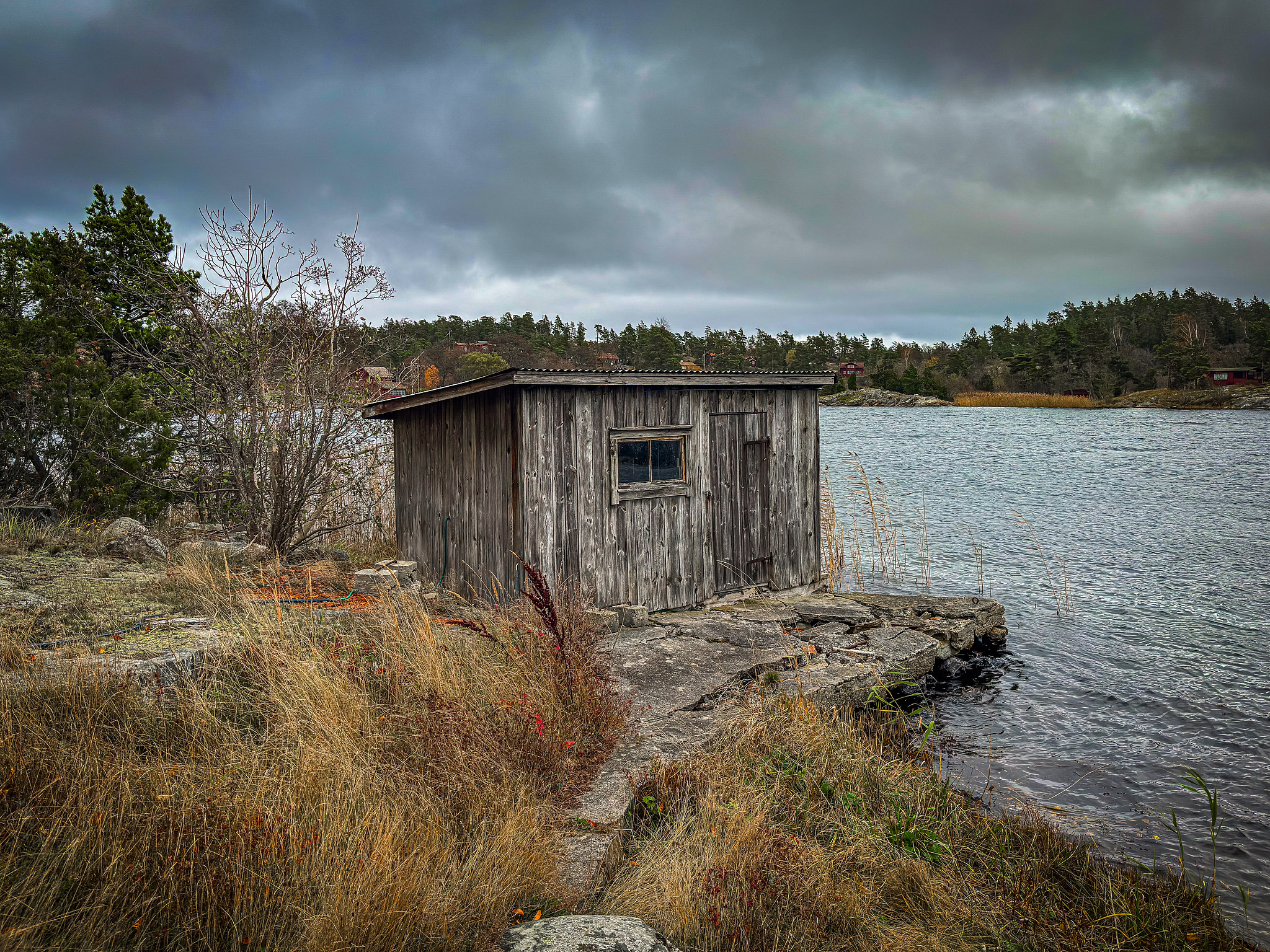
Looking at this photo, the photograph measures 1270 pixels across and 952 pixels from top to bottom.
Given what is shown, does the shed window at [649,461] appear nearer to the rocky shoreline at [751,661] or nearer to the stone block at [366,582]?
the rocky shoreline at [751,661]

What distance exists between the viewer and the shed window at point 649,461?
25.8 feet

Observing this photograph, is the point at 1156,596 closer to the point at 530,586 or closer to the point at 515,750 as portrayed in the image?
the point at 530,586

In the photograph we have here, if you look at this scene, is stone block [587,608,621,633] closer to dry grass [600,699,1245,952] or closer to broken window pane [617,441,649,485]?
broken window pane [617,441,649,485]

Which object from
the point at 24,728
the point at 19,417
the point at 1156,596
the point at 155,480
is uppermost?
the point at 19,417

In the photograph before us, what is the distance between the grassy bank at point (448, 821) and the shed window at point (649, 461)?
2808 millimetres

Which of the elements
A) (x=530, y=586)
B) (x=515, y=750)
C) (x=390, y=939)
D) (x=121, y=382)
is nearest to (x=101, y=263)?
(x=121, y=382)

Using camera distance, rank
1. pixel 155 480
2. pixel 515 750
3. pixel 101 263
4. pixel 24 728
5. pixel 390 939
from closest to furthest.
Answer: pixel 390 939 < pixel 24 728 < pixel 515 750 < pixel 155 480 < pixel 101 263

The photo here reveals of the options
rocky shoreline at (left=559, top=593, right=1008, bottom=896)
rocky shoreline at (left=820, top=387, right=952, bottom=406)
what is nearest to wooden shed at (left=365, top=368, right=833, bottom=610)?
rocky shoreline at (left=559, top=593, right=1008, bottom=896)

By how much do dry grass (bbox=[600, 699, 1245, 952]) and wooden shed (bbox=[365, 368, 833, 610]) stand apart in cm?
305

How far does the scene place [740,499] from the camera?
28.8 ft

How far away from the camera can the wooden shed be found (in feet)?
24.0

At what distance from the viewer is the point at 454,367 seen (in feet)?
107

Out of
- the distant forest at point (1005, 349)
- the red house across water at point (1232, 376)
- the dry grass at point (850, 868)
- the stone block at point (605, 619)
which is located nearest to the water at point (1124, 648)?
the dry grass at point (850, 868)

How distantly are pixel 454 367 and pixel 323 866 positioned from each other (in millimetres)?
31455
